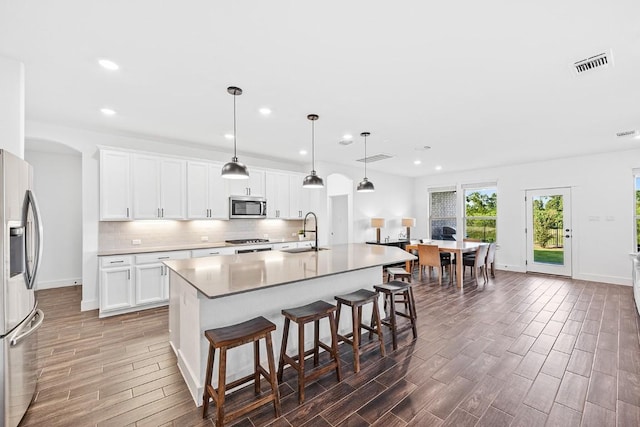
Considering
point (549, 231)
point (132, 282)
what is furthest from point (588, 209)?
point (132, 282)

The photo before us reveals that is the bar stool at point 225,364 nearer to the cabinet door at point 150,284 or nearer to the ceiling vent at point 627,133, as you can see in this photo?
the cabinet door at point 150,284

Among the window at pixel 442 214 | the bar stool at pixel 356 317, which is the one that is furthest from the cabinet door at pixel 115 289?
the window at pixel 442 214

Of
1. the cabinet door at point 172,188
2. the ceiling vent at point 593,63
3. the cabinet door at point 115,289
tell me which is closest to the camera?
the ceiling vent at point 593,63

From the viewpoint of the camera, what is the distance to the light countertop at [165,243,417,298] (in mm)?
2012

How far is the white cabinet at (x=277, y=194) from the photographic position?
5945 millimetres

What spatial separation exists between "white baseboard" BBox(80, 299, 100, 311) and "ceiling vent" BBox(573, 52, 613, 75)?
643cm

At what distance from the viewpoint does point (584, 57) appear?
2367 millimetres

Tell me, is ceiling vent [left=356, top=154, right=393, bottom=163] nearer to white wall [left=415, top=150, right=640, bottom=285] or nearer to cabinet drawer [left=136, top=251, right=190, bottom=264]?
white wall [left=415, top=150, right=640, bottom=285]

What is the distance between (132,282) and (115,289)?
210 mm

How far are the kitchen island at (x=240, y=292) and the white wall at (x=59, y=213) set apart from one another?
4.32 m

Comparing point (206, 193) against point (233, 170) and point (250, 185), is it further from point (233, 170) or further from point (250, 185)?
point (233, 170)

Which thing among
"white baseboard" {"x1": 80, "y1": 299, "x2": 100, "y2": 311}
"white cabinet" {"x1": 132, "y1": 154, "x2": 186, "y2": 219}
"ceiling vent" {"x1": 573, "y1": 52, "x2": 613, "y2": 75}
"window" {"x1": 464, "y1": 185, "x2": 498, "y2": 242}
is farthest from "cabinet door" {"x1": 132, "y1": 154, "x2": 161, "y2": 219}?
"window" {"x1": 464, "y1": 185, "x2": 498, "y2": 242}

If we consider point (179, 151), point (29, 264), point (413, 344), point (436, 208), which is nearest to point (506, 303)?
point (413, 344)

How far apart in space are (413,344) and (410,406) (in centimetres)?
106
